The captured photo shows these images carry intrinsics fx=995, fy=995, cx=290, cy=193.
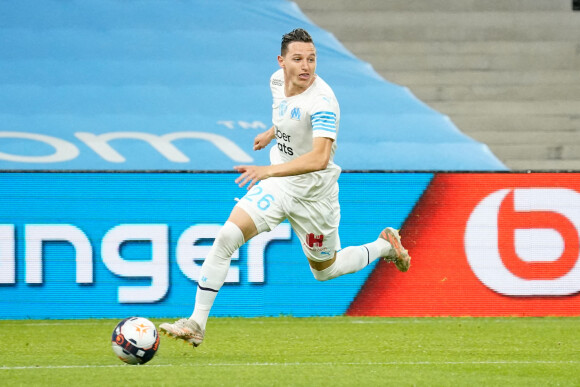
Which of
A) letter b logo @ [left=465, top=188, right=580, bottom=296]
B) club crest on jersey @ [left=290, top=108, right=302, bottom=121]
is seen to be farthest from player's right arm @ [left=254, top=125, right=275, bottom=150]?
letter b logo @ [left=465, top=188, right=580, bottom=296]

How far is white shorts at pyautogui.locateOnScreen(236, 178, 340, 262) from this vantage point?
5816 mm

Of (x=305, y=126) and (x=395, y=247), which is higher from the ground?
(x=305, y=126)

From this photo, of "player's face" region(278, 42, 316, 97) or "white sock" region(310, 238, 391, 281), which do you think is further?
"white sock" region(310, 238, 391, 281)

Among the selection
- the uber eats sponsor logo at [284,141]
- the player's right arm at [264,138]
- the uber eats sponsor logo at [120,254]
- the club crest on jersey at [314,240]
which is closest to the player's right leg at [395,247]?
the club crest on jersey at [314,240]

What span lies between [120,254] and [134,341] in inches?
137

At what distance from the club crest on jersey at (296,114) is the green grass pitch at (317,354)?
1.40 m

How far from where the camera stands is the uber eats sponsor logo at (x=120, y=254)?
8.59 metres

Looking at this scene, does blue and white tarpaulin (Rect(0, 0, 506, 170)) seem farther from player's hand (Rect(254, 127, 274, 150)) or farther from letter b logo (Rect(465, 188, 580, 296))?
player's hand (Rect(254, 127, 274, 150))

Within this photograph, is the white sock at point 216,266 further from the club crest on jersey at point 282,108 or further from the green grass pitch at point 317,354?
the club crest on jersey at point 282,108

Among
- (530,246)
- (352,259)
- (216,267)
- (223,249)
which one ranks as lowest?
(530,246)

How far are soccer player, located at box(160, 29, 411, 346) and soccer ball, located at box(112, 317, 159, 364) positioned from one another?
145mm

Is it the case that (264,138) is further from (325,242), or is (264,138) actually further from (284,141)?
(325,242)

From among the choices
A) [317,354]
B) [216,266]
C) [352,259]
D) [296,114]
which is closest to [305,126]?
[296,114]

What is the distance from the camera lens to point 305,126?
18.9 ft
